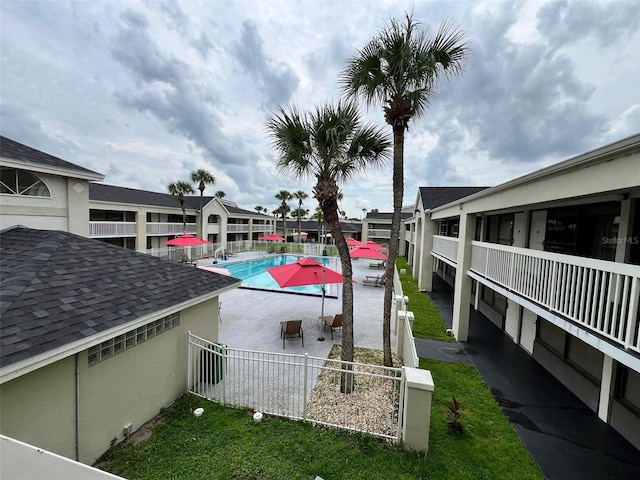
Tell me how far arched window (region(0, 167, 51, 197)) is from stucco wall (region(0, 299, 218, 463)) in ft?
25.1

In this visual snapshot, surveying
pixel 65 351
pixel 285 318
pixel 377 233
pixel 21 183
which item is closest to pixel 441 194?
pixel 285 318

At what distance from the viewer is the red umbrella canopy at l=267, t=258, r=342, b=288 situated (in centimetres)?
1038

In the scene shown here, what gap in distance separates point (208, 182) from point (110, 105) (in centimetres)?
2067

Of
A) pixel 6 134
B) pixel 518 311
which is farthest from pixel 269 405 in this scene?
pixel 6 134

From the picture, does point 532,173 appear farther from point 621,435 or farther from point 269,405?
point 269,405

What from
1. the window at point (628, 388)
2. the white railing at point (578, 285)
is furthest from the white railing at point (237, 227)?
the window at point (628, 388)

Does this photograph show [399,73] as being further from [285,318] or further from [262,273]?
[262,273]

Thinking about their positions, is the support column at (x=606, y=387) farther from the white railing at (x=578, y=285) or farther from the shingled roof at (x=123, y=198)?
the shingled roof at (x=123, y=198)

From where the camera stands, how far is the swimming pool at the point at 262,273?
18.9 metres

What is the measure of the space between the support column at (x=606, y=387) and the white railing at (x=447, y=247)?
6135 mm

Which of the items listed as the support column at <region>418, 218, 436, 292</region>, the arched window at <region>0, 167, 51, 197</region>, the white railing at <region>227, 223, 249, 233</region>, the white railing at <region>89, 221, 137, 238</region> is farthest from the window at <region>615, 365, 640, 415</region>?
the white railing at <region>227, 223, 249, 233</region>

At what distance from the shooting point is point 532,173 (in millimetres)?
6027

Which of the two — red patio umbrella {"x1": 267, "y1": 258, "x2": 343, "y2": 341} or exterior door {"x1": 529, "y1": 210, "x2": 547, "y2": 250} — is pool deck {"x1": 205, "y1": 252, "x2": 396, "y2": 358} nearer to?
red patio umbrella {"x1": 267, "y1": 258, "x2": 343, "y2": 341}

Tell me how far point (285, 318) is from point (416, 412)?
8.31 meters
